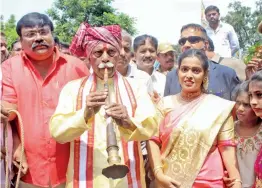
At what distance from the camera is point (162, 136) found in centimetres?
342

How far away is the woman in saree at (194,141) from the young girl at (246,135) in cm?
25

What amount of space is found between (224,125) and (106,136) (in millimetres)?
956

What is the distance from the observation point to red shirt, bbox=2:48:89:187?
322 centimetres

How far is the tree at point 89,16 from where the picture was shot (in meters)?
28.1

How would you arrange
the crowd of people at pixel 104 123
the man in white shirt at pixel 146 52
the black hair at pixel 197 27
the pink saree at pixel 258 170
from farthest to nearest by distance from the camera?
the man in white shirt at pixel 146 52 < the black hair at pixel 197 27 < the pink saree at pixel 258 170 < the crowd of people at pixel 104 123

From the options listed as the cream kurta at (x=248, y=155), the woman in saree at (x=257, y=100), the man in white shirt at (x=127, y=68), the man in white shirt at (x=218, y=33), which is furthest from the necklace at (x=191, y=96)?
the man in white shirt at (x=218, y=33)

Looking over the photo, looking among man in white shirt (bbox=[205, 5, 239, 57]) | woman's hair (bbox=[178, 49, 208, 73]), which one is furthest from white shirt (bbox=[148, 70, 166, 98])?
man in white shirt (bbox=[205, 5, 239, 57])

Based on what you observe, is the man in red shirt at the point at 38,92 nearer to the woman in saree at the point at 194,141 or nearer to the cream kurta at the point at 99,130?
the cream kurta at the point at 99,130

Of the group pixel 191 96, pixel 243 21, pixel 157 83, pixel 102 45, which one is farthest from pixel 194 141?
pixel 243 21

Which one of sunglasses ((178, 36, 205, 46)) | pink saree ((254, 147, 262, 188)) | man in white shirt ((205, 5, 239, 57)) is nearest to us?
pink saree ((254, 147, 262, 188))

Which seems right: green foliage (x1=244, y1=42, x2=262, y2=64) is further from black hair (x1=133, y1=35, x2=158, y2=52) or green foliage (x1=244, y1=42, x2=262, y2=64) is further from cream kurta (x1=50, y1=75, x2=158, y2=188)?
cream kurta (x1=50, y1=75, x2=158, y2=188)

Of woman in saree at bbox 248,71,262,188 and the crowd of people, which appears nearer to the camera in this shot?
the crowd of people

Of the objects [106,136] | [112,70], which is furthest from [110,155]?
[112,70]

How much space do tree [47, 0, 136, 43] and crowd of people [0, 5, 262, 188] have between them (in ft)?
80.9
